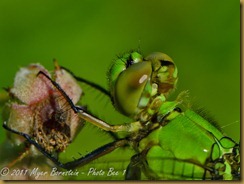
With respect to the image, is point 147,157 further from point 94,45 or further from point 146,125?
point 94,45

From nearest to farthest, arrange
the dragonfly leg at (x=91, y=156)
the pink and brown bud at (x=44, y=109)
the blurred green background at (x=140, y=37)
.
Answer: the pink and brown bud at (x=44, y=109) → the dragonfly leg at (x=91, y=156) → the blurred green background at (x=140, y=37)

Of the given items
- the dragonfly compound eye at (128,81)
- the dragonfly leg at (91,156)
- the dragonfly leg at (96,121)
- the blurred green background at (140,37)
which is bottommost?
the dragonfly leg at (91,156)

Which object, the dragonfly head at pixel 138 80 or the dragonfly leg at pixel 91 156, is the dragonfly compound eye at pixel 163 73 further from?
the dragonfly leg at pixel 91 156

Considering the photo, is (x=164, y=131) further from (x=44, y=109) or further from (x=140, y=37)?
(x=140, y=37)

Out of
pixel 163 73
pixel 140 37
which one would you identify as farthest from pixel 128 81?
pixel 140 37

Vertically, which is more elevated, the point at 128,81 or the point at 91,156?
the point at 128,81

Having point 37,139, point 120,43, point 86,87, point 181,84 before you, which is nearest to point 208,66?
point 181,84

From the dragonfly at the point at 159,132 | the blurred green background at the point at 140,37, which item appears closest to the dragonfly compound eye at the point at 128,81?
the dragonfly at the point at 159,132
